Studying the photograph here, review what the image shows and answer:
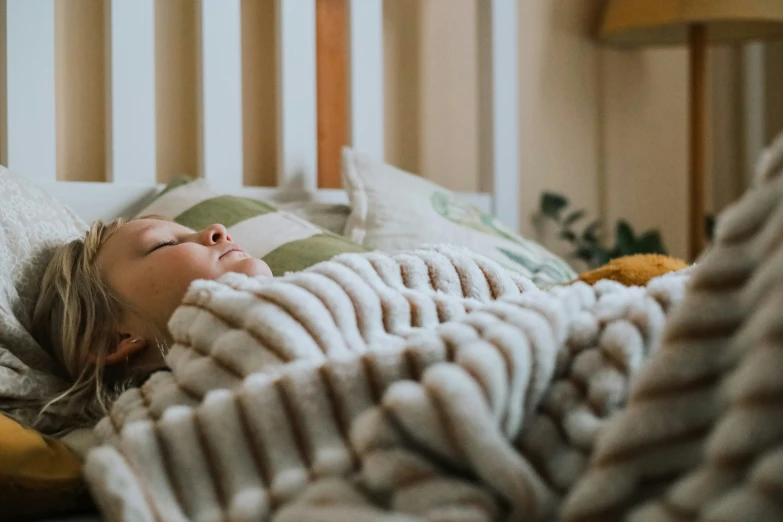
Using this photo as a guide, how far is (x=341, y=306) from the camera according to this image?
2.22ft

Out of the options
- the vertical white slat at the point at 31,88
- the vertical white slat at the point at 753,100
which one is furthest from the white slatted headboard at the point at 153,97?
the vertical white slat at the point at 753,100

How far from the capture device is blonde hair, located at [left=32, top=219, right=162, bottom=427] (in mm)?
872

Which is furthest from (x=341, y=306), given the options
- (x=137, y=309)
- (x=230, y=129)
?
(x=230, y=129)

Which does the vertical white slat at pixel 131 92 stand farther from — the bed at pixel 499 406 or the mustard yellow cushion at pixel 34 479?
the mustard yellow cushion at pixel 34 479

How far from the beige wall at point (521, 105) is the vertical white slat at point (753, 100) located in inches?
1.6

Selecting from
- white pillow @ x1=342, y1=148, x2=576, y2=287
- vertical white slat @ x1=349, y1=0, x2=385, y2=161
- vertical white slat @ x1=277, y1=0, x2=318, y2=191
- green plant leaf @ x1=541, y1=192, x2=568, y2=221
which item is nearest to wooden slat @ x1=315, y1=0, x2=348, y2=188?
vertical white slat @ x1=349, y1=0, x2=385, y2=161

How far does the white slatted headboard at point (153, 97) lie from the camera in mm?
1179

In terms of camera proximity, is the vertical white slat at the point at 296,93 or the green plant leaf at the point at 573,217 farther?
the green plant leaf at the point at 573,217

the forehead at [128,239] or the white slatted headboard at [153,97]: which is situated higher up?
the white slatted headboard at [153,97]

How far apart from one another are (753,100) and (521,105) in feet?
3.44

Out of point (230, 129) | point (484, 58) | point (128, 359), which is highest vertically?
point (484, 58)

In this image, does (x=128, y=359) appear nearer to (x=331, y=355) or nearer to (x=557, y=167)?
(x=331, y=355)

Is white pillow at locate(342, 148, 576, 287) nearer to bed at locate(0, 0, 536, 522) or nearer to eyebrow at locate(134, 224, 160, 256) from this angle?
bed at locate(0, 0, 536, 522)

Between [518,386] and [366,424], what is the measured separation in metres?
0.10
